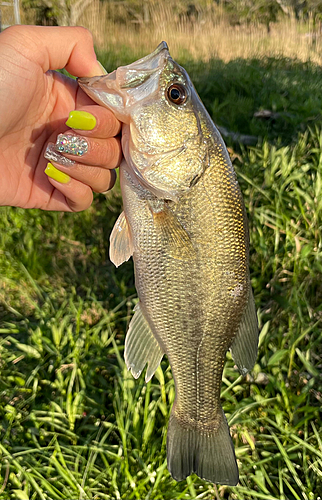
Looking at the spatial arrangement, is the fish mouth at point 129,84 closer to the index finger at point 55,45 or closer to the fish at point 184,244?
the fish at point 184,244

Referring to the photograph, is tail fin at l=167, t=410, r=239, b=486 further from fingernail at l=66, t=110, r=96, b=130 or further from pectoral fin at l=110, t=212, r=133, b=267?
fingernail at l=66, t=110, r=96, b=130

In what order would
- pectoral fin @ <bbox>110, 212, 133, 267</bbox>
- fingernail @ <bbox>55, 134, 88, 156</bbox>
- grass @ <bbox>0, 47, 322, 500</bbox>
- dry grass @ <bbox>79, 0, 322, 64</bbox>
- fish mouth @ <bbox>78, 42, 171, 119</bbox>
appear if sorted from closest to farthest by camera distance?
fish mouth @ <bbox>78, 42, 171, 119</bbox> < fingernail @ <bbox>55, 134, 88, 156</bbox> < pectoral fin @ <bbox>110, 212, 133, 267</bbox> < grass @ <bbox>0, 47, 322, 500</bbox> < dry grass @ <bbox>79, 0, 322, 64</bbox>

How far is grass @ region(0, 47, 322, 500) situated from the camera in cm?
198

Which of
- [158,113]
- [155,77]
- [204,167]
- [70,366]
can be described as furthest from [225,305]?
[70,366]

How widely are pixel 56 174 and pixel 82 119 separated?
1.03 ft

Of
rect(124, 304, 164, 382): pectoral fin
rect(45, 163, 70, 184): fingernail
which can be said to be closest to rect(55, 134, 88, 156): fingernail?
rect(45, 163, 70, 184): fingernail

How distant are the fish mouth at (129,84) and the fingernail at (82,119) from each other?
75 mm

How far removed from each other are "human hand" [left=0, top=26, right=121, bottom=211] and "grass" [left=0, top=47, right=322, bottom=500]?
1.04 metres

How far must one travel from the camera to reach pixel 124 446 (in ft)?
6.32

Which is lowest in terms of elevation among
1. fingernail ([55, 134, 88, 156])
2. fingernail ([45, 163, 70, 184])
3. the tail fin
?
the tail fin

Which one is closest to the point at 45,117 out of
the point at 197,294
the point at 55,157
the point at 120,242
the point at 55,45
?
the point at 55,45

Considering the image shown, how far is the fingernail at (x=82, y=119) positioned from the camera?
142 centimetres

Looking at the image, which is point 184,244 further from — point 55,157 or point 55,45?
point 55,45

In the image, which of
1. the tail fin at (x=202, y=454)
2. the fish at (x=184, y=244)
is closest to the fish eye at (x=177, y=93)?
the fish at (x=184, y=244)
